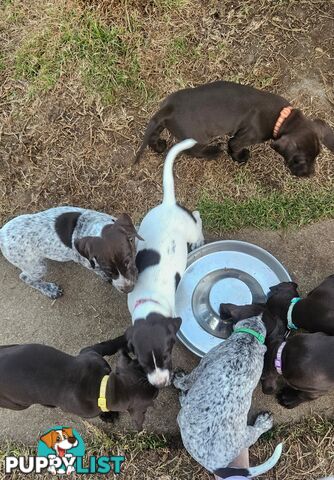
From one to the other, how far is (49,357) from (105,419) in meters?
1.24

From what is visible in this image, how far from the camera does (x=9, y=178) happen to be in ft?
22.1

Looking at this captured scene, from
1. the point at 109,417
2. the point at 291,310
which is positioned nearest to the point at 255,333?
the point at 291,310

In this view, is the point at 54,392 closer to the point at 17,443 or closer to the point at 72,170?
the point at 17,443

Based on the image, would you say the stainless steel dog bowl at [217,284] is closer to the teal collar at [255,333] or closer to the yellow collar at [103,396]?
the teal collar at [255,333]

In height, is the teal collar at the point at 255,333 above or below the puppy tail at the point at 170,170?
below

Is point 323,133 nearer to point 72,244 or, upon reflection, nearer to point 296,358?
point 296,358

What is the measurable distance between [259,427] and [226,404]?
1.02 m

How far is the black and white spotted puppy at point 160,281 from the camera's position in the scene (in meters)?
4.98

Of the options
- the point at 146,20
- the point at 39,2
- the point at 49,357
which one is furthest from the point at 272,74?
the point at 49,357

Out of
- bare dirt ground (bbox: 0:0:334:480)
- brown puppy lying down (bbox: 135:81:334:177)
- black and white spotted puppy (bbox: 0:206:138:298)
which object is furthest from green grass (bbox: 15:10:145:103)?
black and white spotted puppy (bbox: 0:206:138:298)

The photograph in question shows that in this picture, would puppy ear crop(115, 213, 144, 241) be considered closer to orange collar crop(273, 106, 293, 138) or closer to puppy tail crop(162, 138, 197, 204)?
puppy tail crop(162, 138, 197, 204)

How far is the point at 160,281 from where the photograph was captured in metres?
5.43

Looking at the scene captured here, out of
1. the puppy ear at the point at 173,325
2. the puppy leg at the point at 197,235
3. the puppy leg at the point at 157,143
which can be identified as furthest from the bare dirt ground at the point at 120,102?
the puppy ear at the point at 173,325

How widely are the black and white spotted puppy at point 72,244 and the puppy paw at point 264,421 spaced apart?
198 cm
